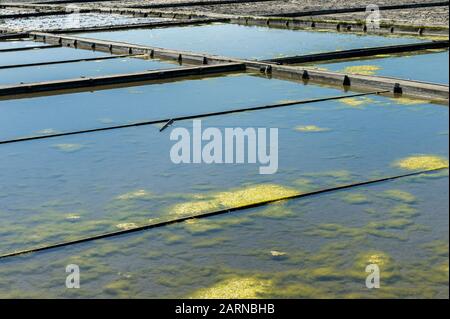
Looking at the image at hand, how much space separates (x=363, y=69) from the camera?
24.7ft

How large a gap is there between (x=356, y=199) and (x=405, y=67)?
13.7 ft

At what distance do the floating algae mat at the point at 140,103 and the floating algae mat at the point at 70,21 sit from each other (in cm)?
617

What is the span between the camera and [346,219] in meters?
3.47

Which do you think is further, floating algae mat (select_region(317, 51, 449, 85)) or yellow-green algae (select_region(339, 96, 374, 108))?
floating algae mat (select_region(317, 51, 449, 85))

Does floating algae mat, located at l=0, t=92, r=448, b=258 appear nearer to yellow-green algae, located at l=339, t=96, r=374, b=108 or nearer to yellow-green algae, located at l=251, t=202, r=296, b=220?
yellow-green algae, located at l=251, t=202, r=296, b=220

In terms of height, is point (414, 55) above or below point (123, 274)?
above

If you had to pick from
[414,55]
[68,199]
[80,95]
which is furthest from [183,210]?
[414,55]

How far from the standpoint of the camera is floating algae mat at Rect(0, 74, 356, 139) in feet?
18.4

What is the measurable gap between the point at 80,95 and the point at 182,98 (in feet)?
3.11

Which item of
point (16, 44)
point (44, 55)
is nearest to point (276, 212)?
point (44, 55)

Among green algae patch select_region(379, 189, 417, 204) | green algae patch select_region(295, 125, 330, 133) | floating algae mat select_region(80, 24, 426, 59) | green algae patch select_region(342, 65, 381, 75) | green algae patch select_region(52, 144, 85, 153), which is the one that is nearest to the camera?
green algae patch select_region(379, 189, 417, 204)

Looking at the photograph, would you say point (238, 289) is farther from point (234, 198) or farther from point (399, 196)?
point (399, 196)

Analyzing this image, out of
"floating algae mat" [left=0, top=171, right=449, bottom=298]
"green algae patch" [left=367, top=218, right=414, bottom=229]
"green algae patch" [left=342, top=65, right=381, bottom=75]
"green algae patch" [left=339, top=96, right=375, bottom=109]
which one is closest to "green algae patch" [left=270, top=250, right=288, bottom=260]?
"floating algae mat" [left=0, top=171, right=449, bottom=298]
